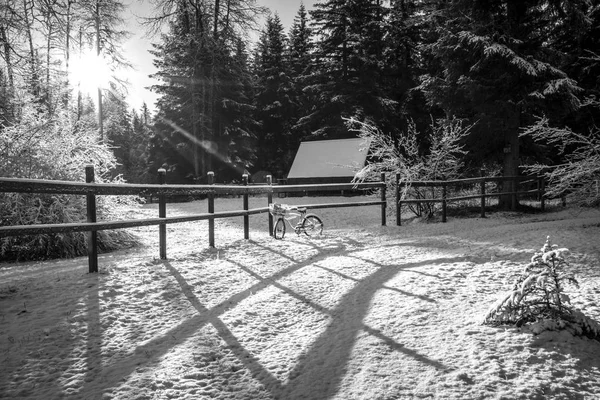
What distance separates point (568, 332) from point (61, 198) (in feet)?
30.9

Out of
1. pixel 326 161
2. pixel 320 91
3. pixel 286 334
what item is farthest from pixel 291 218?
pixel 320 91

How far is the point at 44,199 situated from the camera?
329 inches

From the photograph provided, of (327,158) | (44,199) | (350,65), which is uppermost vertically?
(350,65)

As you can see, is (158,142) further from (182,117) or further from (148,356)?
(148,356)

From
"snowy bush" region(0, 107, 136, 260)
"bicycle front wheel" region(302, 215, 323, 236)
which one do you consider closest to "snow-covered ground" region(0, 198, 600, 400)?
"bicycle front wheel" region(302, 215, 323, 236)

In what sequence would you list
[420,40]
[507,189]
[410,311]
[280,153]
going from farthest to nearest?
[280,153] < [420,40] < [507,189] < [410,311]

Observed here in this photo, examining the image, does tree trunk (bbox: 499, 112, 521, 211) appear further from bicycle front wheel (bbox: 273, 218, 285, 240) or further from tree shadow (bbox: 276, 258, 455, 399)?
tree shadow (bbox: 276, 258, 455, 399)

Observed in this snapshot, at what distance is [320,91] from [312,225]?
26.3m

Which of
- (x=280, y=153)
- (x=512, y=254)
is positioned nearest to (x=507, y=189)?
(x=512, y=254)

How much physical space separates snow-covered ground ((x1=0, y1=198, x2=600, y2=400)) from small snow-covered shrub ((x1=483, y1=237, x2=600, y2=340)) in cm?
11

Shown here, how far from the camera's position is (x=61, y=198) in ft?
27.6

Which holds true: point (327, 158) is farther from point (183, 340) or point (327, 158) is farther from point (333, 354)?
point (333, 354)

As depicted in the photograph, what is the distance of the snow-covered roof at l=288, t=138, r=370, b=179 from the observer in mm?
25703

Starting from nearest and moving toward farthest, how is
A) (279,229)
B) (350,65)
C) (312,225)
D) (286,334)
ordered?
(286,334)
(279,229)
(312,225)
(350,65)
